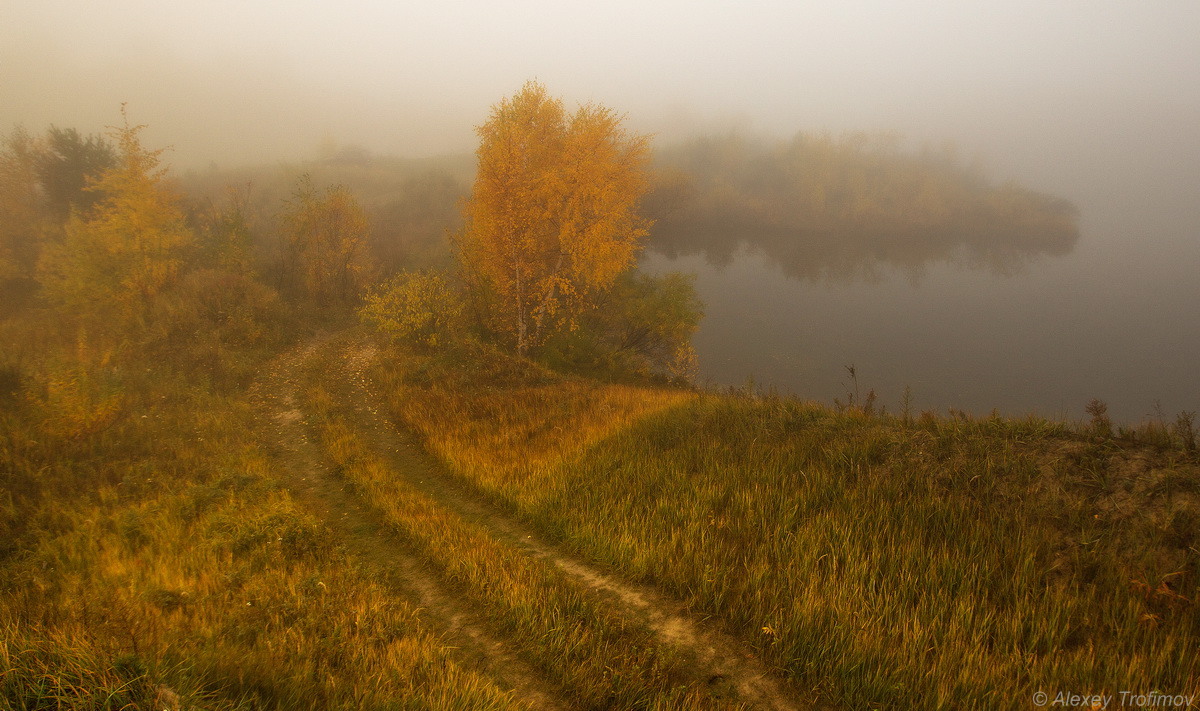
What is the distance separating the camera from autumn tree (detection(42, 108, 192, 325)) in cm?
1952

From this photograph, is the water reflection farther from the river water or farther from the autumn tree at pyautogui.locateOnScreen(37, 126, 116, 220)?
the autumn tree at pyautogui.locateOnScreen(37, 126, 116, 220)

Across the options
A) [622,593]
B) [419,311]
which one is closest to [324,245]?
[419,311]

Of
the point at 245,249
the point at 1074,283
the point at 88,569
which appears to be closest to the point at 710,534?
the point at 88,569

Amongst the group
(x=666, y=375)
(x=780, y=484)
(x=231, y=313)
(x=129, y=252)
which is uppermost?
(x=129, y=252)

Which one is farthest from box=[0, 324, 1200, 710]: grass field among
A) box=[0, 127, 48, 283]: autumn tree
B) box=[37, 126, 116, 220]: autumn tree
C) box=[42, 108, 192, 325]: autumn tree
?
box=[37, 126, 116, 220]: autumn tree

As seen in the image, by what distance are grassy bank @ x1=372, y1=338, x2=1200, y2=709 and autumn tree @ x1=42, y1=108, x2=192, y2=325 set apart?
2105cm

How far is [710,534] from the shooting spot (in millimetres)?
6551

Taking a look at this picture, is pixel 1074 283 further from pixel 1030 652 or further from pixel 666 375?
pixel 1030 652

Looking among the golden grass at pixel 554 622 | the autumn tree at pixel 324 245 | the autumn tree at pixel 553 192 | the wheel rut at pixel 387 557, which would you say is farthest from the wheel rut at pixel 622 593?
the autumn tree at pixel 324 245

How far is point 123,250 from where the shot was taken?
2017 centimetres

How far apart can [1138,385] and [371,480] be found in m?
45.9

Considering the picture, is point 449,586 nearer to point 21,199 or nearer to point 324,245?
point 324,245

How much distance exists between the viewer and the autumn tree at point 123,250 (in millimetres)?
19516

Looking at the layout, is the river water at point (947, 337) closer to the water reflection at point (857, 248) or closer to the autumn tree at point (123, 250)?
the water reflection at point (857, 248)
